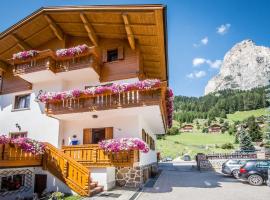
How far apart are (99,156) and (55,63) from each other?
8.04 metres

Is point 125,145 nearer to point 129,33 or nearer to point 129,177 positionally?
point 129,177

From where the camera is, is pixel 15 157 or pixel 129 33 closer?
pixel 15 157

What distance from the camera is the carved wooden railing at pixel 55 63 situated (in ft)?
52.2

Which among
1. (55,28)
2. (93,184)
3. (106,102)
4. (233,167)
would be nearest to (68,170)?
(93,184)

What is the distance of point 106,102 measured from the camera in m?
14.0

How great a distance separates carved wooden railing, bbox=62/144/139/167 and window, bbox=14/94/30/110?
659 cm

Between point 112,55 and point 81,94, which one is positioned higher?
point 112,55

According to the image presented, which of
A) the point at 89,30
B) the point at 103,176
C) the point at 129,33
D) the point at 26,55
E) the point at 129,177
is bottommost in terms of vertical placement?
the point at 129,177

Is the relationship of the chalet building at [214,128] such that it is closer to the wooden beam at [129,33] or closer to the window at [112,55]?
the window at [112,55]

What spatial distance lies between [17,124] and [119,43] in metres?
9.85

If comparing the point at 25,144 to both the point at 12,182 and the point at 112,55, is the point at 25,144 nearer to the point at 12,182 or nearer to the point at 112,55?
the point at 12,182

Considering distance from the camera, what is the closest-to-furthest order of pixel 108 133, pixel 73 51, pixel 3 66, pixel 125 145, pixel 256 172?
pixel 125 145
pixel 256 172
pixel 108 133
pixel 73 51
pixel 3 66

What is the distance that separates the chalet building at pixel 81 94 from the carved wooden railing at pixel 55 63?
0.07m

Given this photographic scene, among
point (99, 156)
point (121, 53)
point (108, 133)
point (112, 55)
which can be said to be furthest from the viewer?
point (112, 55)
